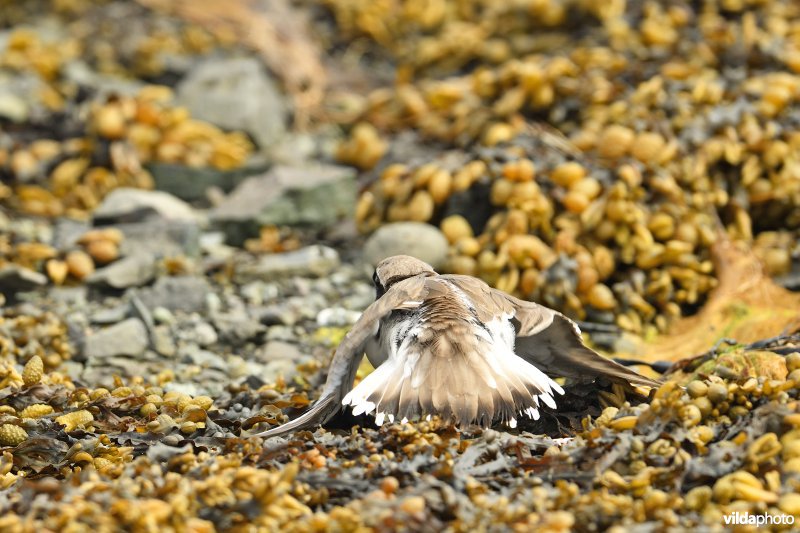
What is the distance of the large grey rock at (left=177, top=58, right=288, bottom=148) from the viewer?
7508 mm

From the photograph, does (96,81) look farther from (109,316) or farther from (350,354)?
(350,354)

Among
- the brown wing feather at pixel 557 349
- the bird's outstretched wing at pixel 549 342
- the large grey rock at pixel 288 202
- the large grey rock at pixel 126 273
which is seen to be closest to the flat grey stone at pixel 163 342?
the large grey rock at pixel 126 273

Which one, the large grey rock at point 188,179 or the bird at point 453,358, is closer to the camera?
the bird at point 453,358

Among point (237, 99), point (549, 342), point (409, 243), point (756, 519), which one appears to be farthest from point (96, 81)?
point (756, 519)

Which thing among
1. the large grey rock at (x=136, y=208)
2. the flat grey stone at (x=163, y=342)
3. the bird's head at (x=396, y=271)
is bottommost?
the flat grey stone at (x=163, y=342)

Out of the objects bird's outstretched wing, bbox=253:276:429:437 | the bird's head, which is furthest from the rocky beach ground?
the bird's head

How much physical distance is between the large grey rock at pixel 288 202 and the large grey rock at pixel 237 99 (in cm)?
101

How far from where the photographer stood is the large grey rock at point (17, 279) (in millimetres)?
5375

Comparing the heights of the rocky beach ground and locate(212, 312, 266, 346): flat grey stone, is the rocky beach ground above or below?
above

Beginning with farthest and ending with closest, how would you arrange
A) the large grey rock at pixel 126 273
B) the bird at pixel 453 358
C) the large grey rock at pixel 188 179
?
the large grey rock at pixel 188 179 → the large grey rock at pixel 126 273 → the bird at pixel 453 358

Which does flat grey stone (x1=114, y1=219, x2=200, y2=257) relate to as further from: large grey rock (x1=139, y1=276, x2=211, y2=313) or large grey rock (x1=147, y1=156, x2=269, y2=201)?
large grey rock (x1=147, y1=156, x2=269, y2=201)

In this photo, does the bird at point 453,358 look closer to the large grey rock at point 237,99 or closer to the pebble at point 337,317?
the pebble at point 337,317

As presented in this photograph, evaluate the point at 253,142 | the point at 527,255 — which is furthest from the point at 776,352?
the point at 253,142

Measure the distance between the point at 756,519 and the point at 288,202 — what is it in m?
4.30
